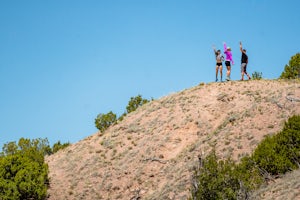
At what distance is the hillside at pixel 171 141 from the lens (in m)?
24.8

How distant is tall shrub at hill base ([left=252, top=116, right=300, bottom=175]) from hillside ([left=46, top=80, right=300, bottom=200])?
6.65ft

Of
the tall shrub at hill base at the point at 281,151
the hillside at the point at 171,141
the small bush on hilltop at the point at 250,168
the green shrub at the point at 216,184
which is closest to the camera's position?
the green shrub at the point at 216,184

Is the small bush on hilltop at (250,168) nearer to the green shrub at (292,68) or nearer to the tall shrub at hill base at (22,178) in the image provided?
the tall shrub at hill base at (22,178)

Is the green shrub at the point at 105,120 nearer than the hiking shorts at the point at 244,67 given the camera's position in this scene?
No

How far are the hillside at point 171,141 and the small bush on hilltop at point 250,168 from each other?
220 cm

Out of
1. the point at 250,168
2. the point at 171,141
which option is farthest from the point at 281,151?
the point at 171,141

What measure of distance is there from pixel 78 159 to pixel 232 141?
11.9m

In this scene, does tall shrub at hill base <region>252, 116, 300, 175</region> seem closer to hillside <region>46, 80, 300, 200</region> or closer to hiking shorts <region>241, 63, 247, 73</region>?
hillside <region>46, 80, 300, 200</region>

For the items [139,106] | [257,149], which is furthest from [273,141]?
[139,106]

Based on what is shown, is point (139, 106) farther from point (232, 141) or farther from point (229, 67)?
point (232, 141)

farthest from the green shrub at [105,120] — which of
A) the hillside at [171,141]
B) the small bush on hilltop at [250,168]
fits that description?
the small bush on hilltop at [250,168]

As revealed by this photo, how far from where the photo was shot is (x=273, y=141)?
843 inches

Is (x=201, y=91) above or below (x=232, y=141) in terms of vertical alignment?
above

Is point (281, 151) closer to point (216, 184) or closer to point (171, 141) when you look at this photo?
point (216, 184)
